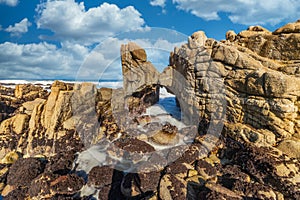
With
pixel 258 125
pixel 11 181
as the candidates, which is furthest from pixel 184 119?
pixel 11 181

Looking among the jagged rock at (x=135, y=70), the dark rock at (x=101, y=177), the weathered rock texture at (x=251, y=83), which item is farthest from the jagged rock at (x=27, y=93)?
the weathered rock texture at (x=251, y=83)

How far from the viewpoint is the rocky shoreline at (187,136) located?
740 centimetres

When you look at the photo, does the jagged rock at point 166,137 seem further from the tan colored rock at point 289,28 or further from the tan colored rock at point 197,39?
the tan colored rock at point 289,28

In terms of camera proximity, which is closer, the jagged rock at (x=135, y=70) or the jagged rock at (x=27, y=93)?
the jagged rock at (x=135, y=70)

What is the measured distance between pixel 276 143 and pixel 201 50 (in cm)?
692

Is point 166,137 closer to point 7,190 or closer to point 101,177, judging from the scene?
point 101,177

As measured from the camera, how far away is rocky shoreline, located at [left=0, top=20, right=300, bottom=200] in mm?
7398

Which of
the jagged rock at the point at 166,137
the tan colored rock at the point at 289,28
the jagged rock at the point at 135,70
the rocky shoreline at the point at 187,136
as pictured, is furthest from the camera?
the jagged rock at the point at 135,70

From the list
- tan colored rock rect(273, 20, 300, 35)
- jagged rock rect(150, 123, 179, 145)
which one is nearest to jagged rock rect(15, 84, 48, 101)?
jagged rock rect(150, 123, 179, 145)

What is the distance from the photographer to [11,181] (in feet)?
29.3

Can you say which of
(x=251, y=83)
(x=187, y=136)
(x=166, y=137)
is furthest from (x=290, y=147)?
(x=166, y=137)

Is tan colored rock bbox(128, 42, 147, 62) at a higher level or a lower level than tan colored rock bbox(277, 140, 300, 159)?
higher

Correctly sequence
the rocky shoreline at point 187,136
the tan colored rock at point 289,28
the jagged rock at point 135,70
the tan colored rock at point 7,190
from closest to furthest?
1. the rocky shoreline at point 187,136
2. the tan colored rock at point 7,190
3. the tan colored rock at point 289,28
4. the jagged rock at point 135,70

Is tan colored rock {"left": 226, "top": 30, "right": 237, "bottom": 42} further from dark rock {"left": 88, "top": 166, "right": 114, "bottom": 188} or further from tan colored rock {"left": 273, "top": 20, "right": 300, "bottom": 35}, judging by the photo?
dark rock {"left": 88, "top": 166, "right": 114, "bottom": 188}
